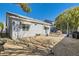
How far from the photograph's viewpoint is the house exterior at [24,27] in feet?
23.7

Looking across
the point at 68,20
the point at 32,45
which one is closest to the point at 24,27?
the point at 32,45

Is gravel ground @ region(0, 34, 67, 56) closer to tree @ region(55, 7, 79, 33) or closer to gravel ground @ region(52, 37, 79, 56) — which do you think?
gravel ground @ region(52, 37, 79, 56)

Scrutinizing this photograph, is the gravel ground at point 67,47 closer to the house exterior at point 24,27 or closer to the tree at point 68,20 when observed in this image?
the tree at point 68,20

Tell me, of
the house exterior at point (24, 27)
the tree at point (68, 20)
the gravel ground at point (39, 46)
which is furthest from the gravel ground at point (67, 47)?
the house exterior at point (24, 27)

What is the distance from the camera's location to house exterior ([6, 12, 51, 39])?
723cm

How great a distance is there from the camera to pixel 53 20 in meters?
7.23

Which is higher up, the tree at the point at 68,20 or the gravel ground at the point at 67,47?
the tree at the point at 68,20

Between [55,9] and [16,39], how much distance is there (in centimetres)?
75

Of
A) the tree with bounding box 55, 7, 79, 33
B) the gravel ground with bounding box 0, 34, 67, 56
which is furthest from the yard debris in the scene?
the tree with bounding box 55, 7, 79, 33

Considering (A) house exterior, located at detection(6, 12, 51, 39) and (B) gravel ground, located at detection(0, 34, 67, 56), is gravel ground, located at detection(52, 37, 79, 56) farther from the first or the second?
(A) house exterior, located at detection(6, 12, 51, 39)

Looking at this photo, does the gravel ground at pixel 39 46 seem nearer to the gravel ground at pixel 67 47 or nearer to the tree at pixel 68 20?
the gravel ground at pixel 67 47

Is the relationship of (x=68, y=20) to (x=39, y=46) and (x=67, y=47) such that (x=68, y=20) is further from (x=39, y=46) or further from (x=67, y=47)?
(x=39, y=46)

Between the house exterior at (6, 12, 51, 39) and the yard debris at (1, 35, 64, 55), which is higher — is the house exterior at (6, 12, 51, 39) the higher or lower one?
the higher one

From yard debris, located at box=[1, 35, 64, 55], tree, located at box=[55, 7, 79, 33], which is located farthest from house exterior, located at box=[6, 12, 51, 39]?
tree, located at box=[55, 7, 79, 33]
